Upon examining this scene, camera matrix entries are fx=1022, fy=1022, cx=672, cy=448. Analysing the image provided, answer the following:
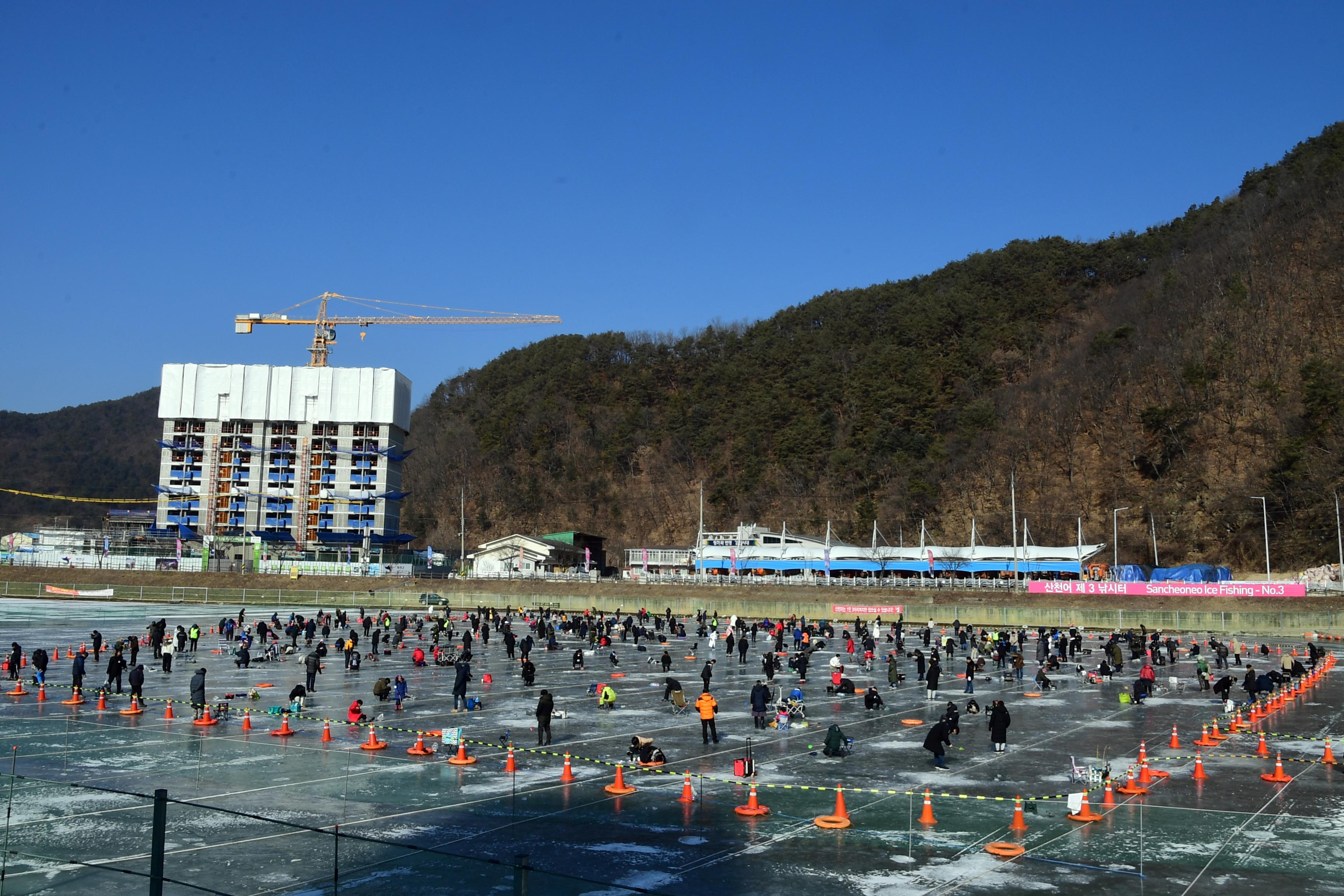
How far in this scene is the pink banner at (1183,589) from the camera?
59312mm

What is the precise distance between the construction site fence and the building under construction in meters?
31.4

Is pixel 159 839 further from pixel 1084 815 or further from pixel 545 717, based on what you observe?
pixel 545 717

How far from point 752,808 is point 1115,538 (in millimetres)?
72588

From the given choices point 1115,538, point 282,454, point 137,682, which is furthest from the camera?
point 282,454

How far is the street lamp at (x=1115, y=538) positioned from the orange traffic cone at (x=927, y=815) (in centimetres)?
6814

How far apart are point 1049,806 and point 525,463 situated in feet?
463

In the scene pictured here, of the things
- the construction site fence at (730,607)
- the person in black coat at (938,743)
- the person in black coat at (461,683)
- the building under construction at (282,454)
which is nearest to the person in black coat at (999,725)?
the person in black coat at (938,743)

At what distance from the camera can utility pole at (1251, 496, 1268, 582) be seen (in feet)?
221

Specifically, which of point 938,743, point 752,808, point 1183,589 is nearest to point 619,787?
point 752,808

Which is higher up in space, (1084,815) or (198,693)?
(198,693)

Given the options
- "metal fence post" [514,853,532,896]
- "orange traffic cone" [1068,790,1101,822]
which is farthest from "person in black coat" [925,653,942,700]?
"metal fence post" [514,853,532,896]

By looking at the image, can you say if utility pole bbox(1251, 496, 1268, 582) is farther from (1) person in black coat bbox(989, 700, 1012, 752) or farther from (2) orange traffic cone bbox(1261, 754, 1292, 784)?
(2) orange traffic cone bbox(1261, 754, 1292, 784)

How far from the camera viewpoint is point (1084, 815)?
15250 millimetres

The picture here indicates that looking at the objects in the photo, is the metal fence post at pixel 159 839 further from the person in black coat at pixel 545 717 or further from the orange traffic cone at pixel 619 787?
the person in black coat at pixel 545 717
